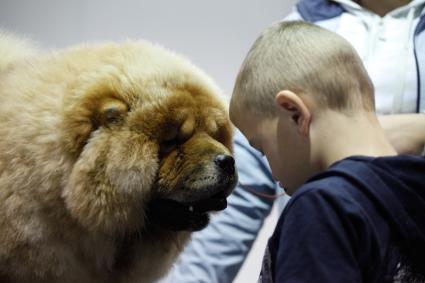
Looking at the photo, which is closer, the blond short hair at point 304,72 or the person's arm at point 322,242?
the person's arm at point 322,242

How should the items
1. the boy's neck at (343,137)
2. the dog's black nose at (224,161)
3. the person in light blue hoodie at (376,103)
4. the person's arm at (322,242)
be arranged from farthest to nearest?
the person in light blue hoodie at (376,103)
the dog's black nose at (224,161)
the boy's neck at (343,137)
the person's arm at (322,242)

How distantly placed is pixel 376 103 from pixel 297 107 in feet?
1.13

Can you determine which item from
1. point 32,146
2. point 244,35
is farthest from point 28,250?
point 244,35

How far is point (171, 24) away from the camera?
4.83ft

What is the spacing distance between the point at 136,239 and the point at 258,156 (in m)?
0.37

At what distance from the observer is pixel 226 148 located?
34.6 inches

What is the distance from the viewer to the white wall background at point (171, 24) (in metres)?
1.43

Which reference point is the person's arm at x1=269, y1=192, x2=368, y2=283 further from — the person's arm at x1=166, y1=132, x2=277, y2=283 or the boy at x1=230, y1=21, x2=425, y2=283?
the person's arm at x1=166, y1=132, x2=277, y2=283

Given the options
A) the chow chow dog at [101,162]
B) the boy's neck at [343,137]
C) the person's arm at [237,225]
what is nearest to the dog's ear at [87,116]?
the chow chow dog at [101,162]

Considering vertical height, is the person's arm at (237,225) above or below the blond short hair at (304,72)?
below

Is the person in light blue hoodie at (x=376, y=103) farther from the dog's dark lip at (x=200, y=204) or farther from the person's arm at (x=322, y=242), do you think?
the person's arm at (x=322, y=242)

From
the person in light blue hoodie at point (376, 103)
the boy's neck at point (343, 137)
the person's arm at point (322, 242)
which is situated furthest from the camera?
the person in light blue hoodie at point (376, 103)

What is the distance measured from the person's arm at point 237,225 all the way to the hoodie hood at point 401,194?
49 cm

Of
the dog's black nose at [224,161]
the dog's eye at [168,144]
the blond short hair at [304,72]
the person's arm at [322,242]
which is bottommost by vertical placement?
the dog's black nose at [224,161]
